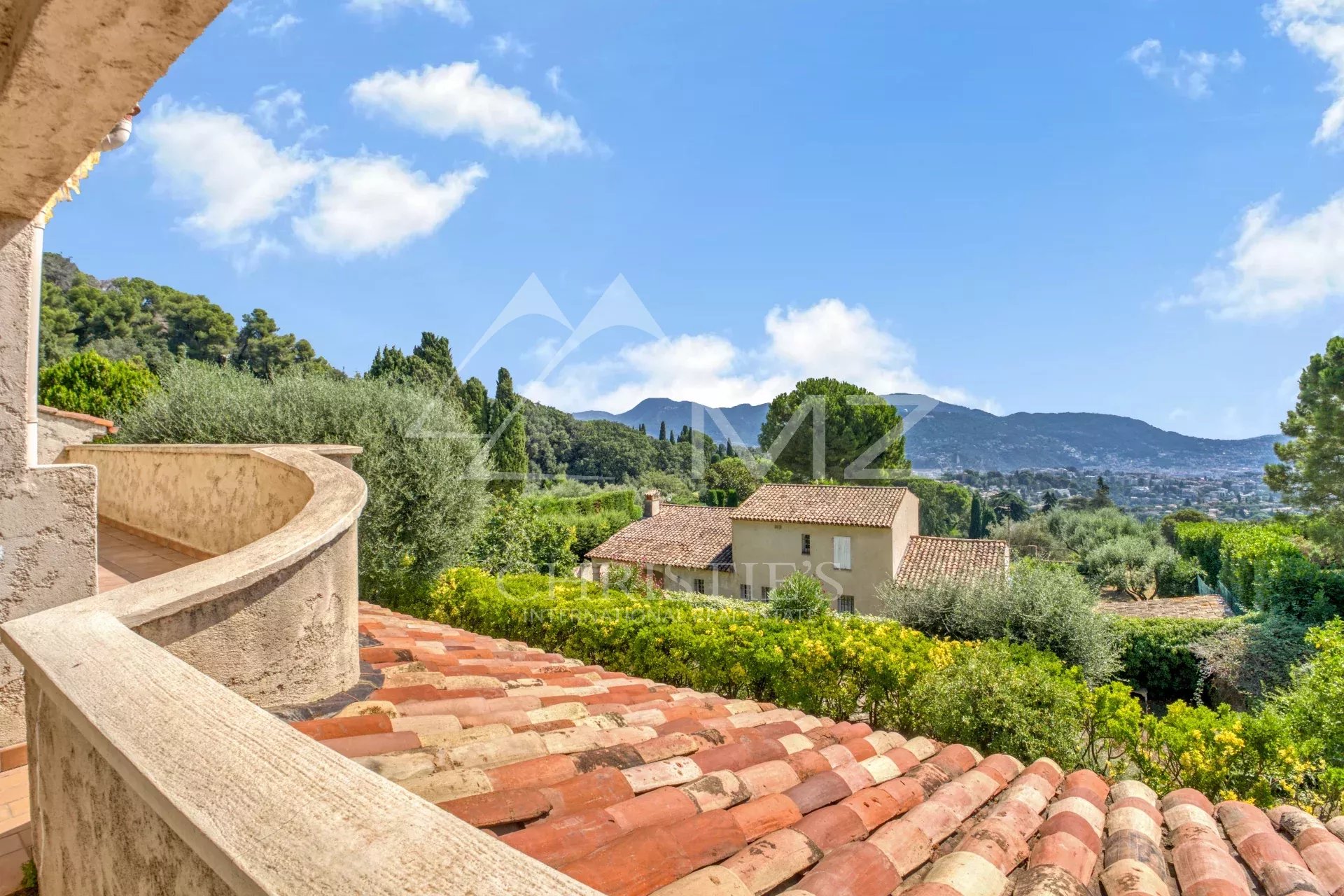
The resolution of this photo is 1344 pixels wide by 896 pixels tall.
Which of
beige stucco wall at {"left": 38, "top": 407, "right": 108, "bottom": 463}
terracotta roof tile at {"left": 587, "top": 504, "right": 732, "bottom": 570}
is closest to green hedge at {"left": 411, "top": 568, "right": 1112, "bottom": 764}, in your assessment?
beige stucco wall at {"left": 38, "top": 407, "right": 108, "bottom": 463}

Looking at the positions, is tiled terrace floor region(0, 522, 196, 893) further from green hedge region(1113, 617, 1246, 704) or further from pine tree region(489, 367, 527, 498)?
pine tree region(489, 367, 527, 498)

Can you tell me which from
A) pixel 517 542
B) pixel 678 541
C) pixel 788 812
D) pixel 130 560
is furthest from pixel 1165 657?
pixel 130 560

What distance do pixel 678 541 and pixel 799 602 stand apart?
46.3 ft

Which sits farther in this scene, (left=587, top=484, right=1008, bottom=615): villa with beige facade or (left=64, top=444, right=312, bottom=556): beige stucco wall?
(left=587, top=484, right=1008, bottom=615): villa with beige facade

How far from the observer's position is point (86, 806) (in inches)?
56.7

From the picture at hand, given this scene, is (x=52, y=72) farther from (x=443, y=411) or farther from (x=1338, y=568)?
(x=1338, y=568)

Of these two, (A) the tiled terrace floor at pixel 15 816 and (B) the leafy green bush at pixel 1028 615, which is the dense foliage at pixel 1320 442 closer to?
(B) the leafy green bush at pixel 1028 615

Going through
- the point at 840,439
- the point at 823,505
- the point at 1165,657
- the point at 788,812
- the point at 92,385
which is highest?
the point at 92,385

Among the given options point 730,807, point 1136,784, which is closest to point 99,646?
point 730,807

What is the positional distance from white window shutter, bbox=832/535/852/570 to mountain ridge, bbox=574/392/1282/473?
135 ft

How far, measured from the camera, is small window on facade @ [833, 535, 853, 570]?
22675mm

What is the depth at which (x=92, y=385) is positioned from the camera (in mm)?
20062

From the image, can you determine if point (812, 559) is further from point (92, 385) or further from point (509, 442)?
point (92, 385)

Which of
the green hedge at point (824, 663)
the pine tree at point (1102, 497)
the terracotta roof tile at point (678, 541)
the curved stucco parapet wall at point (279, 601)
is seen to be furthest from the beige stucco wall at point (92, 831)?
the pine tree at point (1102, 497)
